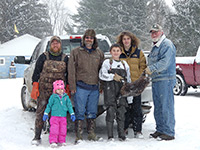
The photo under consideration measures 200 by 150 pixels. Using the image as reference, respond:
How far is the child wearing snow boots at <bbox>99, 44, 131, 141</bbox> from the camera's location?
177 inches

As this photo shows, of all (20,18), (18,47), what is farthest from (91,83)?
(20,18)

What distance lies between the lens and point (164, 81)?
461 centimetres

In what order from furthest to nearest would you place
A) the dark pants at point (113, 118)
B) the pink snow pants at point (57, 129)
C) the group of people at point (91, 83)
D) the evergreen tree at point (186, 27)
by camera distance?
the evergreen tree at point (186, 27) < the dark pants at point (113, 118) < the group of people at point (91, 83) < the pink snow pants at point (57, 129)

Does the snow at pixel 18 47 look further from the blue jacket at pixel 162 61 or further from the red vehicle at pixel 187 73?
the blue jacket at pixel 162 61

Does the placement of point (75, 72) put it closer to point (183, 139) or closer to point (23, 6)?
point (183, 139)

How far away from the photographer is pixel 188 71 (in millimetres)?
9641

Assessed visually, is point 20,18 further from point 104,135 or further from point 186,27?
point 104,135

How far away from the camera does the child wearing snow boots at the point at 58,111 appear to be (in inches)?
171

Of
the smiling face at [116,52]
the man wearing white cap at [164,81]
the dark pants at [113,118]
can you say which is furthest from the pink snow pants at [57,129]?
the man wearing white cap at [164,81]

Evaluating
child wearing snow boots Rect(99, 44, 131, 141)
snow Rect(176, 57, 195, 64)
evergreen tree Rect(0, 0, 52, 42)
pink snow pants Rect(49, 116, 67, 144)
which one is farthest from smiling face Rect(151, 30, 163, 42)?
evergreen tree Rect(0, 0, 52, 42)

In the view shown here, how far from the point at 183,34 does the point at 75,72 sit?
21041mm

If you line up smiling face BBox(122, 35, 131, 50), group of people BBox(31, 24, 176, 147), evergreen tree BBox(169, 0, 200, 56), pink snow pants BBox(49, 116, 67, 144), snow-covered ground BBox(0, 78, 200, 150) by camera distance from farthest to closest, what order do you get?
evergreen tree BBox(169, 0, 200, 56), smiling face BBox(122, 35, 131, 50), group of people BBox(31, 24, 176, 147), pink snow pants BBox(49, 116, 67, 144), snow-covered ground BBox(0, 78, 200, 150)

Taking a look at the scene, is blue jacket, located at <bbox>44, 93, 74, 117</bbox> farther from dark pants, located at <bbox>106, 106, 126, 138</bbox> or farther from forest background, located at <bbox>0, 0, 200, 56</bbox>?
forest background, located at <bbox>0, 0, 200, 56</bbox>

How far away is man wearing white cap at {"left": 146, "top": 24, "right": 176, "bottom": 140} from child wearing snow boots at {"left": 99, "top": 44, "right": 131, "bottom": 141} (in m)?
0.47
